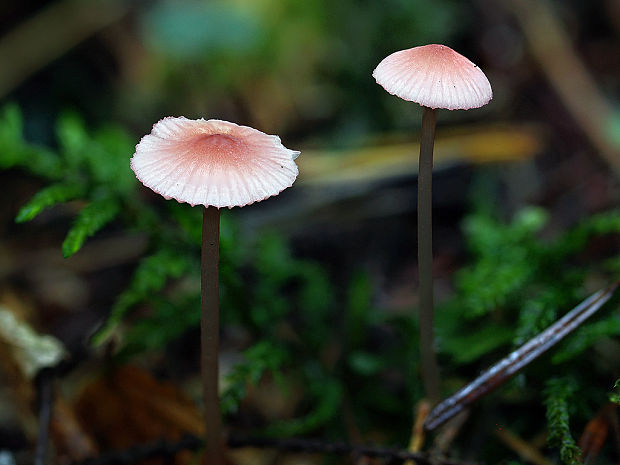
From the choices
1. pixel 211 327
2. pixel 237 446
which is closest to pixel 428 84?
pixel 211 327

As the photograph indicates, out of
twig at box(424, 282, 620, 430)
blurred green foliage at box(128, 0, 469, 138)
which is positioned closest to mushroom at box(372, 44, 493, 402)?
twig at box(424, 282, 620, 430)

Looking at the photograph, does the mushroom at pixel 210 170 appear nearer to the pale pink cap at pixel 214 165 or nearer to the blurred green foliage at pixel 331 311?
the pale pink cap at pixel 214 165

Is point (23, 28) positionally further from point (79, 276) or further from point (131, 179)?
point (131, 179)

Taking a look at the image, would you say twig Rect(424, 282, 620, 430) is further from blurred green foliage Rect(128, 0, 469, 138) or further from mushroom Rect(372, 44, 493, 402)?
blurred green foliage Rect(128, 0, 469, 138)

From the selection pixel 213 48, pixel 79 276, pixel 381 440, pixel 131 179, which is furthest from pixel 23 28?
pixel 381 440

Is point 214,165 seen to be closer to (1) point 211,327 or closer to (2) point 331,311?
(1) point 211,327

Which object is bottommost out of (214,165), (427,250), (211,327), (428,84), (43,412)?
(43,412)
